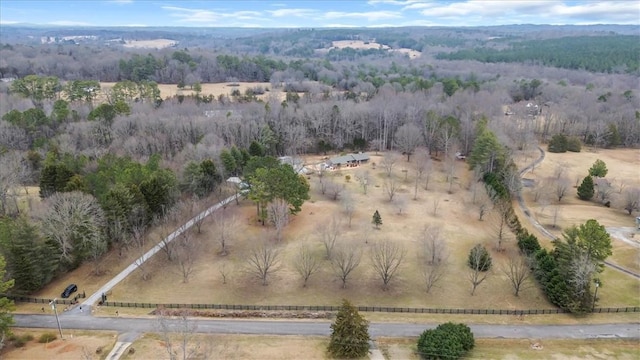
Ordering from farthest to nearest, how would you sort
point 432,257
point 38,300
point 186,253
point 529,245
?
1. point 186,253
2. point 432,257
3. point 529,245
4. point 38,300

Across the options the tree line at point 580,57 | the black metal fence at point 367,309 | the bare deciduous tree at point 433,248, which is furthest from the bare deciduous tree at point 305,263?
the tree line at point 580,57

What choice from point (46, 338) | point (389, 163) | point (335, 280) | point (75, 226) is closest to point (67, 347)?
point (46, 338)

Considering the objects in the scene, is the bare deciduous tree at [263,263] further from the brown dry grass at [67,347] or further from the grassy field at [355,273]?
the brown dry grass at [67,347]

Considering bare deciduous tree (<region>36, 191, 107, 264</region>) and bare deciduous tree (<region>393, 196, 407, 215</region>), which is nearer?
bare deciduous tree (<region>36, 191, 107, 264</region>)

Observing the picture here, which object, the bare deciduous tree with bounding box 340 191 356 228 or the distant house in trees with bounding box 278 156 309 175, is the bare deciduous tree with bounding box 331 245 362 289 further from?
the distant house in trees with bounding box 278 156 309 175

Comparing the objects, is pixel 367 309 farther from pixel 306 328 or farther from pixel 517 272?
pixel 517 272

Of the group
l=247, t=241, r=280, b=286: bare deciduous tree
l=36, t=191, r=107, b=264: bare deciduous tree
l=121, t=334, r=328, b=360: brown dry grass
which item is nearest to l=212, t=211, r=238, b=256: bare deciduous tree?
l=247, t=241, r=280, b=286: bare deciduous tree
